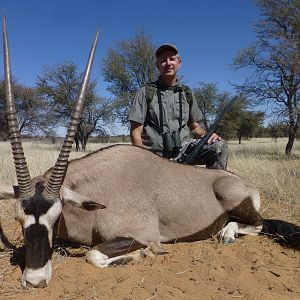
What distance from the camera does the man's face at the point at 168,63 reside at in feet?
18.5

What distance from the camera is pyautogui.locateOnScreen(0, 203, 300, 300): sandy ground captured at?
288 centimetres

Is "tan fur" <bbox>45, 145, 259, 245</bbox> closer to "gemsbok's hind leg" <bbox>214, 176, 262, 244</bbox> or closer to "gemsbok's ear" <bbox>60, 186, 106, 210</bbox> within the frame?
"gemsbok's hind leg" <bbox>214, 176, 262, 244</bbox>

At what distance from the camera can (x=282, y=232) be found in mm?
4262

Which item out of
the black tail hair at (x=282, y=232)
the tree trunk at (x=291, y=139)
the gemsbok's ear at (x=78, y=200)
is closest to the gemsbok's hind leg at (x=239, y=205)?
the black tail hair at (x=282, y=232)

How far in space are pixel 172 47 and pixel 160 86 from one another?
0.60 m

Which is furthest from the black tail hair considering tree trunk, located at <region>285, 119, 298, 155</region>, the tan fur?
tree trunk, located at <region>285, 119, 298, 155</region>

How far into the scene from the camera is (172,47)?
18.5ft

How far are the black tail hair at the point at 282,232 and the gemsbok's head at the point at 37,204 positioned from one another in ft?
7.90

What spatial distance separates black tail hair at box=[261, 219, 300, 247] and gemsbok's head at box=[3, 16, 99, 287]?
2.41 metres

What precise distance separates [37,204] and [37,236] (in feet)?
0.85

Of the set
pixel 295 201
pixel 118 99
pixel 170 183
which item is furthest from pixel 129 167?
pixel 118 99

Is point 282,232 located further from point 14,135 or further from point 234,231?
point 14,135

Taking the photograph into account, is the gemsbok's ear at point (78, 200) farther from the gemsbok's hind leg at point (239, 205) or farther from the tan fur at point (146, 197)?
the gemsbok's hind leg at point (239, 205)

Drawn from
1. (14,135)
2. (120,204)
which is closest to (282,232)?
(120,204)
